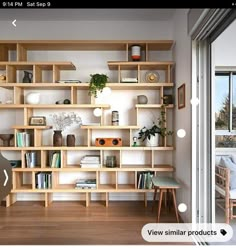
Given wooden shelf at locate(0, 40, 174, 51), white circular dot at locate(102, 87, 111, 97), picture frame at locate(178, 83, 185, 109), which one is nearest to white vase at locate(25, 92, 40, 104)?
wooden shelf at locate(0, 40, 174, 51)

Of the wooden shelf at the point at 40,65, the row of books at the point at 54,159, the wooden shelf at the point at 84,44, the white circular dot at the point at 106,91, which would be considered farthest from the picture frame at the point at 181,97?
the row of books at the point at 54,159

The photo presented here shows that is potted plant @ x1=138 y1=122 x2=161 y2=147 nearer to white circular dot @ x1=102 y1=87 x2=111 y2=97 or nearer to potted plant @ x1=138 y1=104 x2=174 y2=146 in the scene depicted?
potted plant @ x1=138 y1=104 x2=174 y2=146

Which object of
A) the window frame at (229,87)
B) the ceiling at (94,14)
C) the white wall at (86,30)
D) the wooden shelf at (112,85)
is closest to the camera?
the ceiling at (94,14)

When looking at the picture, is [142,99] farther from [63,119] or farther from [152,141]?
[63,119]

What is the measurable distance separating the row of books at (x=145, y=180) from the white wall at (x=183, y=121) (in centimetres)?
17

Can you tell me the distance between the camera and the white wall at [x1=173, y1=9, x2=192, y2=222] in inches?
55.1

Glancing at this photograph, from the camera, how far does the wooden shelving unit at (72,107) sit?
138cm

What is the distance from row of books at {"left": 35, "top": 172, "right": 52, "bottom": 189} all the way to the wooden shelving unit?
1 cm

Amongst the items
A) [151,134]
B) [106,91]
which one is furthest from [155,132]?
[106,91]

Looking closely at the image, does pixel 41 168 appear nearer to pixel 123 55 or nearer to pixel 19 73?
pixel 19 73

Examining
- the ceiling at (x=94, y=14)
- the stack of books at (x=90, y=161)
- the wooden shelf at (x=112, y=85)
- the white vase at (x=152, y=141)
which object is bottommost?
the stack of books at (x=90, y=161)

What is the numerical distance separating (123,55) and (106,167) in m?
0.69

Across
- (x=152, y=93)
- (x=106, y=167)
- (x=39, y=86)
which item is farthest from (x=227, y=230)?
(x=39, y=86)

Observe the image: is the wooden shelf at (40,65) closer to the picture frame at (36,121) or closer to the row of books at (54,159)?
the picture frame at (36,121)
